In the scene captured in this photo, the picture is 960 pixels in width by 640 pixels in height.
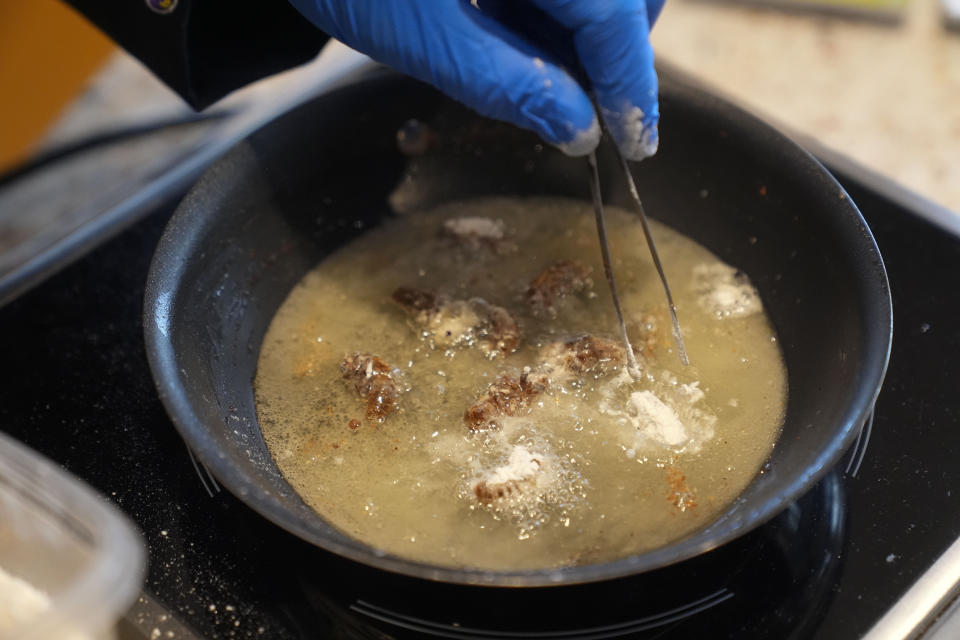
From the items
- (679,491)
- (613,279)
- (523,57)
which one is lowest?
(679,491)

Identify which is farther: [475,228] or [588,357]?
[475,228]

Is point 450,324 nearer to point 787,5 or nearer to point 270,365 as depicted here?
point 270,365

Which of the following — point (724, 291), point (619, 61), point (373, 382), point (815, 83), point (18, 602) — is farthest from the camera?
point (815, 83)

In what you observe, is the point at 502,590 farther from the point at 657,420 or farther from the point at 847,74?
the point at 847,74

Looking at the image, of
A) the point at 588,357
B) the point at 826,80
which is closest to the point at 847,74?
the point at 826,80

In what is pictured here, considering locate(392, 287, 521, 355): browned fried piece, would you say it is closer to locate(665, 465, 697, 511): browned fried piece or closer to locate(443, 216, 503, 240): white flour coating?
locate(443, 216, 503, 240): white flour coating

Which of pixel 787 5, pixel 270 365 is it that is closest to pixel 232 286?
pixel 270 365

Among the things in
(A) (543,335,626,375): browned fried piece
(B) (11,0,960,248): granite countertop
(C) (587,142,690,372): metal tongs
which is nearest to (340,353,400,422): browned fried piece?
(A) (543,335,626,375): browned fried piece

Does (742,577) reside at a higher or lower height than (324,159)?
lower
